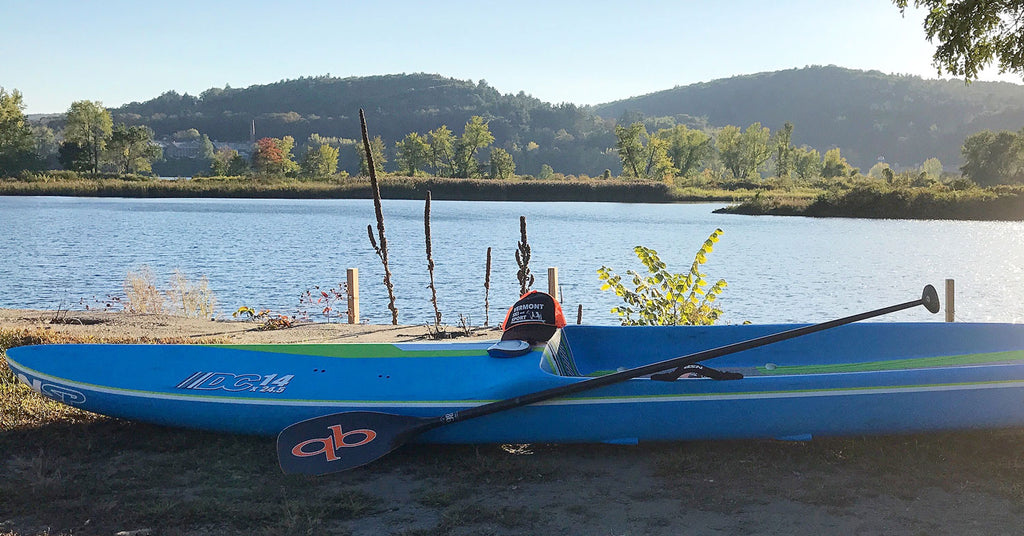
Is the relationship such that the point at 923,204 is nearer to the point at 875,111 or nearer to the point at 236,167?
the point at 236,167

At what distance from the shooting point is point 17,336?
714 cm

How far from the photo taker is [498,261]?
70.5ft

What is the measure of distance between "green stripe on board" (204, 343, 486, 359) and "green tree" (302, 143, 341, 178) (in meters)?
86.9

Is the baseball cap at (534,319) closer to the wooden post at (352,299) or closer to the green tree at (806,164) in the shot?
the wooden post at (352,299)

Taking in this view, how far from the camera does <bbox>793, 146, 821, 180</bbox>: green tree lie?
98.1 meters

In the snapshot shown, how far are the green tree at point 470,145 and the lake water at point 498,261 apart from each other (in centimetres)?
5040

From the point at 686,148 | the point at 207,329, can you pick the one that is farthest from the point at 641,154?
the point at 207,329

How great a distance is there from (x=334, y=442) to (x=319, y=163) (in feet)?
303

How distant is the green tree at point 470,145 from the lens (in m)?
89.0

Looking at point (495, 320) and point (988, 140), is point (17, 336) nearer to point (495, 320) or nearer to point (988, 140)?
point (495, 320)

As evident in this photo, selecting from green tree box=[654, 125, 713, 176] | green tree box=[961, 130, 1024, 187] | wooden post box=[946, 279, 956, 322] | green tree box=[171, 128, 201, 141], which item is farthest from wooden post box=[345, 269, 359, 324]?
green tree box=[171, 128, 201, 141]

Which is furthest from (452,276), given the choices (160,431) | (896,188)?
(896,188)

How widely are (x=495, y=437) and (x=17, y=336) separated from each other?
4.73m

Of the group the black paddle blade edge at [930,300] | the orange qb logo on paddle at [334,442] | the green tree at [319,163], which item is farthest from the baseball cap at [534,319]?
the green tree at [319,163]
